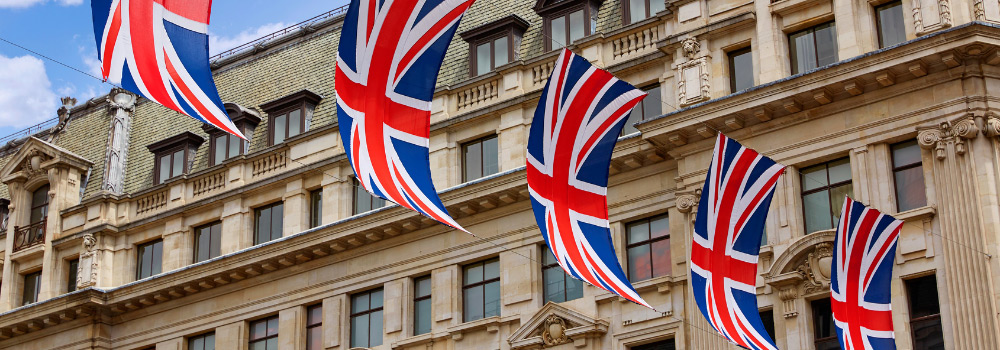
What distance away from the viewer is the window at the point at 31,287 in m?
55.4

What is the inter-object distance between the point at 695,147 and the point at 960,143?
22.7 feet

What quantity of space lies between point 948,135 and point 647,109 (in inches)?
351

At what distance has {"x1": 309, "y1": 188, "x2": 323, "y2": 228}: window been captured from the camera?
49000 mm

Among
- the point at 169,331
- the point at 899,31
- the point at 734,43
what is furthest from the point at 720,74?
the point at 169,331

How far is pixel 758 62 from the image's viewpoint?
40.7 meters

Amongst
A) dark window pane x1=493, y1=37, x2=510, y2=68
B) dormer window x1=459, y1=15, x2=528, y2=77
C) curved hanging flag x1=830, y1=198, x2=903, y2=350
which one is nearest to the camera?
curved hanging flag x1=830, y1=198, x2=903, y2=350

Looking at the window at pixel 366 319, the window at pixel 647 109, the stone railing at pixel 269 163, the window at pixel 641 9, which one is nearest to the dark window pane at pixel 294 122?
the stone railing at pixel 269 163

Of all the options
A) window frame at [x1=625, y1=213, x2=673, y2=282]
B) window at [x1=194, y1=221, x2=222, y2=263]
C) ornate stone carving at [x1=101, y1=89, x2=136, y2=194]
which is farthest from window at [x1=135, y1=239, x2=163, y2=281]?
window frame at [x1=625, y1=213, x2=673, y2=282]

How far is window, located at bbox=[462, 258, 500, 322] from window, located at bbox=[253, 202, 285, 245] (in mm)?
7668

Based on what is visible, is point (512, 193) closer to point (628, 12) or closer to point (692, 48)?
point (628, 12)

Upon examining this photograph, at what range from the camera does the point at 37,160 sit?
5684cm

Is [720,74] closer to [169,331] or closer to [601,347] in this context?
[601,347]

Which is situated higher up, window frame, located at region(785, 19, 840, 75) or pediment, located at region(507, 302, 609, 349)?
window frame, located at region(785, 19, 840, 75)

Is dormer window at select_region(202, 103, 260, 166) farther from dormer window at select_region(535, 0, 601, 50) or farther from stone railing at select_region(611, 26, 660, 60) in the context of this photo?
stone railing at select_region(611, 26, 660, 60)
